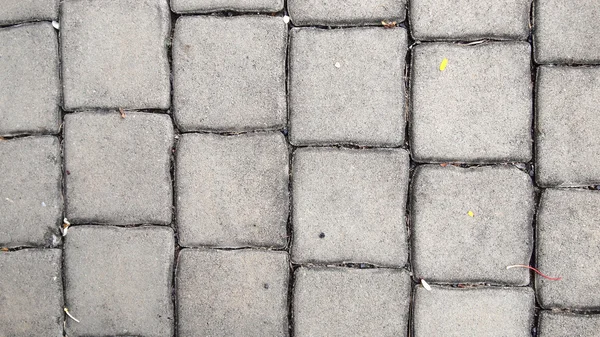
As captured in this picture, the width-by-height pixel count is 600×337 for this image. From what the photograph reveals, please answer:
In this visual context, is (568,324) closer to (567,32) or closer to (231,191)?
(567,32)

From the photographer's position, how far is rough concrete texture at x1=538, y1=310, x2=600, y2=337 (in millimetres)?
1769

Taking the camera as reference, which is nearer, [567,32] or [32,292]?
[567,32]

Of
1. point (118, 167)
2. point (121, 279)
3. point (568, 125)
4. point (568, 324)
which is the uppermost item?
point (568, 125)

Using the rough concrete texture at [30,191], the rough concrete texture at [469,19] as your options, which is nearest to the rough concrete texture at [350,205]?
the rough concrete texture at [469,19]

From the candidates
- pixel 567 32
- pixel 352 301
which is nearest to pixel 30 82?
pixel 352 301

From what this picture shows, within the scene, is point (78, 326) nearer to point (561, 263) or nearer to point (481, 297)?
point (481, 297)

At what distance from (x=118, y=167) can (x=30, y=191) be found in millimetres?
322

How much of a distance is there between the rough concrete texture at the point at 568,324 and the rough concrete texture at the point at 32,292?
1656 mm

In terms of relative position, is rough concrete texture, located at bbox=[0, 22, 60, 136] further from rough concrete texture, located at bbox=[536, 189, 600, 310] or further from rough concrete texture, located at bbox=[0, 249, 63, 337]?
rough concrete texture, located at bbox=[536, 189, 600, 310]

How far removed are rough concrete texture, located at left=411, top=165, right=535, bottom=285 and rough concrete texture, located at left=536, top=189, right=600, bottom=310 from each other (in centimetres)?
5

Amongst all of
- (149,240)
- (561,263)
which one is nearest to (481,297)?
(561,263)

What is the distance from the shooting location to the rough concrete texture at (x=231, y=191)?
A: 180 centimetres

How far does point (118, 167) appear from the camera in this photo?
182 cm

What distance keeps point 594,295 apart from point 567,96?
2.19ft
